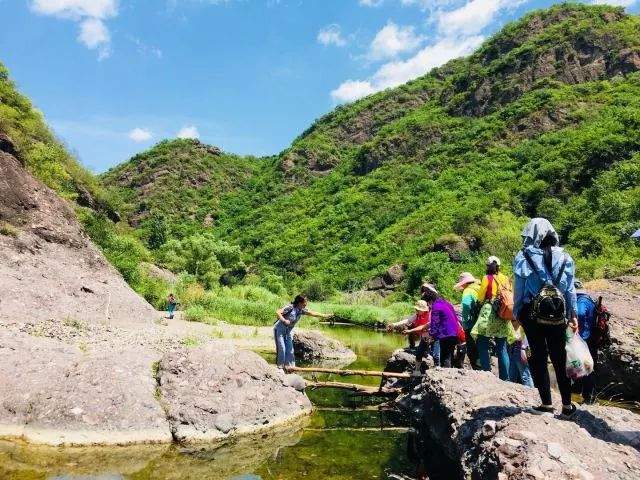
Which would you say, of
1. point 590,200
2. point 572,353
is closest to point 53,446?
point 572,353

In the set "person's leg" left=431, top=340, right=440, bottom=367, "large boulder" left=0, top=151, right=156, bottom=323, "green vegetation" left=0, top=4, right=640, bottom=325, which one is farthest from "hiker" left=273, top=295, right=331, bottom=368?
"green vegetation" left=0, top=4, right=640, bottom=325

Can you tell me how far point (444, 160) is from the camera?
7406cm

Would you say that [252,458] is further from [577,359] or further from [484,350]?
[577,359]

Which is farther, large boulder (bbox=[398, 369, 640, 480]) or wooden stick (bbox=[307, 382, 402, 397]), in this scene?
wooden stick (bbox=[307, 382, 402, 397])

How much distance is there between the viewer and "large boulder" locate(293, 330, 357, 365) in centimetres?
1859

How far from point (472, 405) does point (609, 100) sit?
210 feet

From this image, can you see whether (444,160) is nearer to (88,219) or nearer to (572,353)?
(88,219)

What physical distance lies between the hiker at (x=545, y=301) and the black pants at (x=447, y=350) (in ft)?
13.5

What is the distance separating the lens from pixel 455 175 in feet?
224

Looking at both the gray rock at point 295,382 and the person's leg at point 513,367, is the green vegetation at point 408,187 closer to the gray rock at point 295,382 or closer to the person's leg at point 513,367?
the gray rock at point 295,382

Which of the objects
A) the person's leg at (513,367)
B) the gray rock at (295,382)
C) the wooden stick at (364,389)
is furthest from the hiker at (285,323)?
the person's leg at (513,367)

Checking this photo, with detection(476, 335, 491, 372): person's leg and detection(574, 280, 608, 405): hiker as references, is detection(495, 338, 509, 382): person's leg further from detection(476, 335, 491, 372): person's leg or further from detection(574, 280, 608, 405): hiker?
detection(574, 280, 608, 405): hiker

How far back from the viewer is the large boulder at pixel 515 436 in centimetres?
466

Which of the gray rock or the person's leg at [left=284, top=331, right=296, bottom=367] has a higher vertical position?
the person's leg at [left=284, top=331, right=296, bottom=367]
